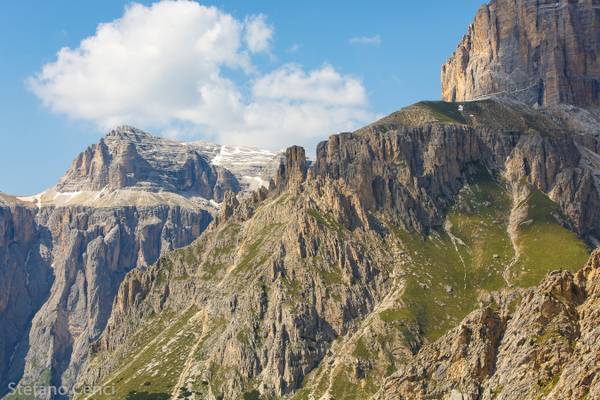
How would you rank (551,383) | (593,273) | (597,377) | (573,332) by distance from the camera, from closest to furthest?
(597,377)
(551,383)
(573,332)
(593,273)

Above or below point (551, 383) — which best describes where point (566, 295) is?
above

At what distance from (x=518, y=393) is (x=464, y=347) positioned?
107ft

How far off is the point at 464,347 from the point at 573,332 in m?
31.1

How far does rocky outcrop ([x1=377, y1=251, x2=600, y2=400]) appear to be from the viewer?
158250 millimetres

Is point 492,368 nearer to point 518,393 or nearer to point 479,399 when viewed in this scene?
point 479,399

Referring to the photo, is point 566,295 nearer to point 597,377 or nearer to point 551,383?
point 551,383

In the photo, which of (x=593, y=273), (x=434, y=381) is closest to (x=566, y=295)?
→ (x=593, y=273)

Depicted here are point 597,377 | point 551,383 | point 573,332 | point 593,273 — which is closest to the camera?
point 597,377

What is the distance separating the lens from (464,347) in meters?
199

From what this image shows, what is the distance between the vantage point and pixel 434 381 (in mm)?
198625

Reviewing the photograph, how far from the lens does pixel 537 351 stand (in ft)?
572

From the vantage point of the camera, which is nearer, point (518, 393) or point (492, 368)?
point (518, 393)

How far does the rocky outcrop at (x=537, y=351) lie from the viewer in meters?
158

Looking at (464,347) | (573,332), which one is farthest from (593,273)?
(464,347)
